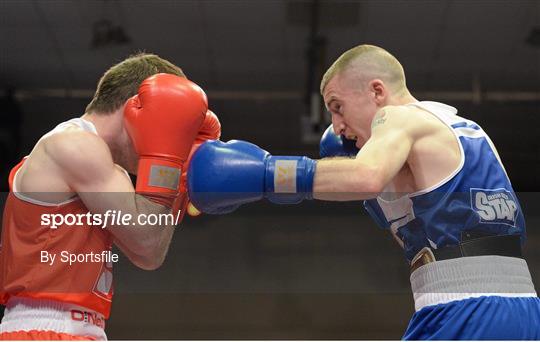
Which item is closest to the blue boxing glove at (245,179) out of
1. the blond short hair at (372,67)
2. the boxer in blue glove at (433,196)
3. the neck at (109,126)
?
the boxer in blue glove at (433,196)

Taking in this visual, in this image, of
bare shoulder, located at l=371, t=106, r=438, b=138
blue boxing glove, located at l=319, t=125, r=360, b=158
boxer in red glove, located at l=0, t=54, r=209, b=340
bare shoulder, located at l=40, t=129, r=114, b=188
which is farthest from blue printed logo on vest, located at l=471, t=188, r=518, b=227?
bare shoulder, located at l=40, t=129, r=114, b=188

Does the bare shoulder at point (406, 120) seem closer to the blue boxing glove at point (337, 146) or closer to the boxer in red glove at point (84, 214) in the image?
the blue boxing glove at point (337, 146)

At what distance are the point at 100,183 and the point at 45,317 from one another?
1.25 ft

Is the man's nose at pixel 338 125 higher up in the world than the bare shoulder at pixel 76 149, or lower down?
lower down

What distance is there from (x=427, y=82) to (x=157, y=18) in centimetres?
225

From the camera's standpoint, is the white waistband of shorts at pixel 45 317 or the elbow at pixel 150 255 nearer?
the white waistband of shorts at pixel 45 317

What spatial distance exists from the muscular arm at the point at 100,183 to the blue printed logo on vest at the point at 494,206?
85 cm

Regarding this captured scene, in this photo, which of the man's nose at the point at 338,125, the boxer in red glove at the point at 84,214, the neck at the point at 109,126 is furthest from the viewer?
the man's nose at the point at 338,125

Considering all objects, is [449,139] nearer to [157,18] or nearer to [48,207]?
→ [48,207]

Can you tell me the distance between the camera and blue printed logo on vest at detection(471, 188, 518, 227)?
2061mm

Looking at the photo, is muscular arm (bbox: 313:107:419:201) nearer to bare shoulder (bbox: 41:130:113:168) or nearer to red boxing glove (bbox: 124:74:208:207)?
red boxing glove (bbox: 124:74:208:207)

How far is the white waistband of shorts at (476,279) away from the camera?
202 cm

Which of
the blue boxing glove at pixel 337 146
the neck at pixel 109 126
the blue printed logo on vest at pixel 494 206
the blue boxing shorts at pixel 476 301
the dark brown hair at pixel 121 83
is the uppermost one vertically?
the dark brown hair at pixel 121 83

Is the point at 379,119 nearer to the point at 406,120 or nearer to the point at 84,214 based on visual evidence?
the point at 406,120
